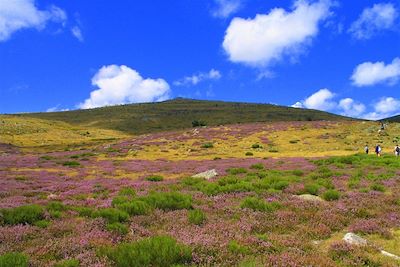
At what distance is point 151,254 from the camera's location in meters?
7.99

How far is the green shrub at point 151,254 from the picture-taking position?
770cm

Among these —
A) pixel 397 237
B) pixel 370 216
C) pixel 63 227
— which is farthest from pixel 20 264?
pixel 370 216

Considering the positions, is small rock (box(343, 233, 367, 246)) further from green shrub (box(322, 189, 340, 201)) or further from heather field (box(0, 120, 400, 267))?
green shrub (box(322, 189, 340, 201))

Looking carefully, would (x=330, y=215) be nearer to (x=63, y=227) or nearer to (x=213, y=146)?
(x=63, y=227)

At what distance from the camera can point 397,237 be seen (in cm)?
1062

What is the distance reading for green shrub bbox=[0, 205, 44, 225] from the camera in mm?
11891

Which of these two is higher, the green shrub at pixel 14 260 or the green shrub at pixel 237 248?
the green shrub at pixel 14 260

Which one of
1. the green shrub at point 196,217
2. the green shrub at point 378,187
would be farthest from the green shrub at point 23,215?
the green shrub at point 378,187

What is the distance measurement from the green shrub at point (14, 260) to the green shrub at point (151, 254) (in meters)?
1.63

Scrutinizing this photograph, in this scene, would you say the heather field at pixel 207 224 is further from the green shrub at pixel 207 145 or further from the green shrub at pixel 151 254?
the green shrub at pixel 207 145

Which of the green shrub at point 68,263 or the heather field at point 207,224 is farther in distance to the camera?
the heather field at point 207,224

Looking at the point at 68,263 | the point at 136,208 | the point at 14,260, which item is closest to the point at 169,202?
the point at 136,208

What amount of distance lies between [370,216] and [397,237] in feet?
8.10

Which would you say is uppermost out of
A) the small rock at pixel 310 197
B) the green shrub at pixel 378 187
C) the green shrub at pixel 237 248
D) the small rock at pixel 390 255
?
the green shrub at pixel 378 187
